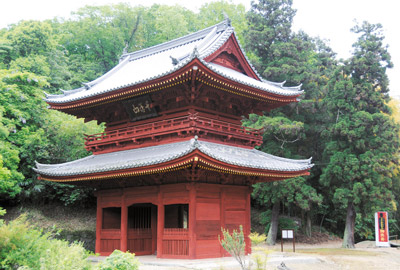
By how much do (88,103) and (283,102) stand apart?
10652 mm

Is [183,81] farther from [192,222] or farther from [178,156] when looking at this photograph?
[192,222]

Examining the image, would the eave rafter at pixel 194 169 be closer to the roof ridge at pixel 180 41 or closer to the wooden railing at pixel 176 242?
the wooden railing at pixel 176 242

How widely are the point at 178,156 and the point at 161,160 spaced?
39.8 inches

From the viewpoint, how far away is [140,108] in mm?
20859

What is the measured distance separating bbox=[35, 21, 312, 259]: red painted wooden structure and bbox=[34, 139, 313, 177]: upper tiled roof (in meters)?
0.08

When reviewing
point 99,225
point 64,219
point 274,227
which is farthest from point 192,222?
point 274,227

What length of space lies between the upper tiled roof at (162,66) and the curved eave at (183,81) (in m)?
0.23

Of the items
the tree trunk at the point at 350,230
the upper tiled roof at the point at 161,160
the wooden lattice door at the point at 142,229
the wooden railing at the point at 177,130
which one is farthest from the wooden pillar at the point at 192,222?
the tree trunk at the point at 350,230

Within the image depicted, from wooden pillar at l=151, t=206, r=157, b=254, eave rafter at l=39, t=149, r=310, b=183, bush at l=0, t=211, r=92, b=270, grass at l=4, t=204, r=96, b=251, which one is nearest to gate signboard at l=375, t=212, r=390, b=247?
eave rafter at l=39, t=149, r=310, b=183

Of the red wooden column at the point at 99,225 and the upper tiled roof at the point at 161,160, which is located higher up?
the upper tiled roof at the point at 161,160

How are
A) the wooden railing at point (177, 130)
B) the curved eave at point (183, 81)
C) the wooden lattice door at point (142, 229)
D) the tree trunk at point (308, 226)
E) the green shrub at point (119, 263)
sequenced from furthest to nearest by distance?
the tree trunk at point (308, 226), the wooden lattice door at point (142, 229), the wooden railing at point (177, 130), the curved eave at point (183, 81), the green shrub at point (119, 263)

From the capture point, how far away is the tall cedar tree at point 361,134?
28406 millimetres

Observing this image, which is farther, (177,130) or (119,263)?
(177,130)

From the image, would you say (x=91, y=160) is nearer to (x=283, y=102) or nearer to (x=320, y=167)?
(x=283, y=102)
